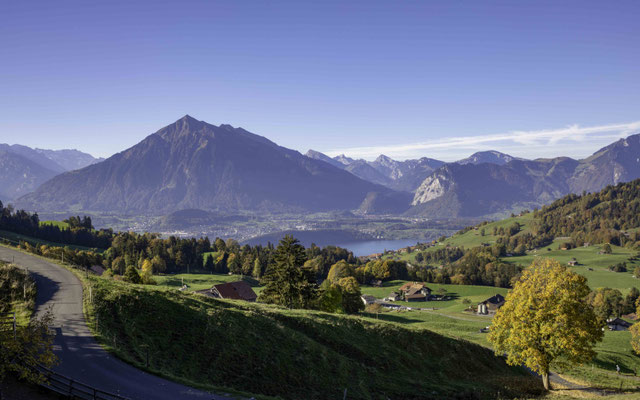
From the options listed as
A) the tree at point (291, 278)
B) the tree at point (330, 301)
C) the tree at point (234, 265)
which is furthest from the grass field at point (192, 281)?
the tree at point (291, 278)

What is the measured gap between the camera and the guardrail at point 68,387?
57.8ft

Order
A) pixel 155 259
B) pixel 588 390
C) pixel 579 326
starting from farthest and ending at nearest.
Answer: pixel 155 259 → pixel 588 390 → pixel 579 326

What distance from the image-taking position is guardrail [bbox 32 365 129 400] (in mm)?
17625

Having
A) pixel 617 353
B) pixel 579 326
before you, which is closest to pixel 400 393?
pixel 579 326

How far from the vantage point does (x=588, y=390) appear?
3775cm

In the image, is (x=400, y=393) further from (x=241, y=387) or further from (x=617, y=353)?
(x=617, y=353)

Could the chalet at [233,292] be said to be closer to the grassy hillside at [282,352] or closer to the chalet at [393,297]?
the grassy hillside at [282,352]

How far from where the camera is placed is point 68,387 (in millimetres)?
18422

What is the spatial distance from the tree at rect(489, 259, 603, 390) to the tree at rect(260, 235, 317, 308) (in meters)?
33.1

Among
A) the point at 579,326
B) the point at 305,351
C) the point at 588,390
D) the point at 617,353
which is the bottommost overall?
the point at 617,353

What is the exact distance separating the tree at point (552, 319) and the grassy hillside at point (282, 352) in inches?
183

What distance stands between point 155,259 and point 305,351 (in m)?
133

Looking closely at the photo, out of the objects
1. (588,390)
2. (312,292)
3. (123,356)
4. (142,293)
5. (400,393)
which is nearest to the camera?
(123,356)

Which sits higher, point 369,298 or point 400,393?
point 400,393
